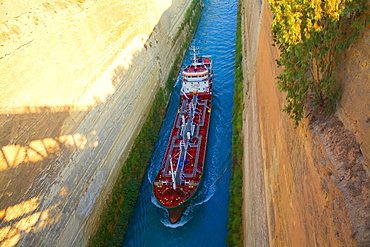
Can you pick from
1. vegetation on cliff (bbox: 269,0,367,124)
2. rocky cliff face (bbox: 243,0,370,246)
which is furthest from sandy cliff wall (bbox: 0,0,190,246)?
vegetation on cliff (bbox: 269,0,367,124)

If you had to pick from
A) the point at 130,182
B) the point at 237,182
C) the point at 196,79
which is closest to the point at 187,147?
the point at 130,182

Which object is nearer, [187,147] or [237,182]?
[237,182]

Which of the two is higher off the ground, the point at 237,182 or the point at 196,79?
the point at 196,79

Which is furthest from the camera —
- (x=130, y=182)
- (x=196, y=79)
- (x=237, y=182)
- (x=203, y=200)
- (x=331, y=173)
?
(x=196, y=79)

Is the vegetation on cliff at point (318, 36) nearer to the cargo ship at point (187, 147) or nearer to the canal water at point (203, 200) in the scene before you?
the cargo ship at point (187, 147)

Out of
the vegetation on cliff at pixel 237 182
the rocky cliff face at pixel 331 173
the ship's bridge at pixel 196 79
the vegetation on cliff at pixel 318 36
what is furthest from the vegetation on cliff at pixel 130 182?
the vegetation on cliff at pixel 318 36

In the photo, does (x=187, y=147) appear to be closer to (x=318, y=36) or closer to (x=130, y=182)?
(x=130, y=182)

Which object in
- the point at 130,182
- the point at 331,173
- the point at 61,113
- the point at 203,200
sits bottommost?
the point at 203,200

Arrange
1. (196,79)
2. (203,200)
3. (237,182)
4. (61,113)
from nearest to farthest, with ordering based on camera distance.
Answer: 1. (61,113)
2. (237,182)
3. (203,200)
4. (196,79)
